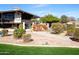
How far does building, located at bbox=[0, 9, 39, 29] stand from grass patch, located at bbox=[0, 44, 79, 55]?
1.31 ft

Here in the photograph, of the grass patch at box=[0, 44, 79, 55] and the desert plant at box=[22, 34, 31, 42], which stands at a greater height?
the desert plant at box=[22, 34, 31, 42]

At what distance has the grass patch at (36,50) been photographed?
7445mm

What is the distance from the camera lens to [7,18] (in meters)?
7.62

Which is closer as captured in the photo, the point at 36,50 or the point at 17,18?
the point at 36,50

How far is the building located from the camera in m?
7.52

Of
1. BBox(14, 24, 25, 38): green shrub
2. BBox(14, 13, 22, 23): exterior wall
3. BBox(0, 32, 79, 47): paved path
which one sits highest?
BBox(14, 13, 22, 23): exterior wall

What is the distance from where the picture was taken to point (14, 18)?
762 centimetres

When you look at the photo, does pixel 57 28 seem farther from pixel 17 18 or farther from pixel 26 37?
pixel 17 18

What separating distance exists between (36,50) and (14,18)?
718 mm

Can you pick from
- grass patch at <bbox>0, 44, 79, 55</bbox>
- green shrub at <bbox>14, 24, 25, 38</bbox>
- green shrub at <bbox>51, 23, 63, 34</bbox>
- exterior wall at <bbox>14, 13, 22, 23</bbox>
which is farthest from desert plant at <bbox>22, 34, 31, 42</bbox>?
green shrub at <bbox>51, 23, 63, 34</bbox>

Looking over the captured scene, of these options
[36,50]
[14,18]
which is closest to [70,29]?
[36,50]

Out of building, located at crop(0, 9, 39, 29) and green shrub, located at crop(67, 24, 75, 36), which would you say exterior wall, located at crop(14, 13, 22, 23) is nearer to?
building, located at crop(0, 9, 39, 29)

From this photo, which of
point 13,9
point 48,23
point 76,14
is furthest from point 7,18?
point 76,14
